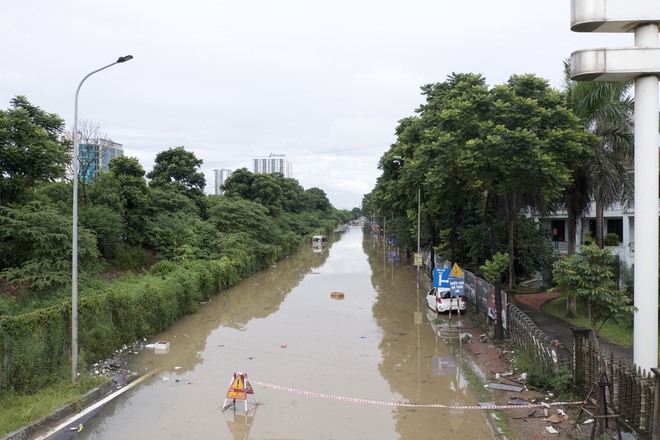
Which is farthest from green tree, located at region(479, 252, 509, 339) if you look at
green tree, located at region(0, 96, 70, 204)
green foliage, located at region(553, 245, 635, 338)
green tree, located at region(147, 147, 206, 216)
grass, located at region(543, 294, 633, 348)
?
green tree, located at region(147, 147, 206, 216)

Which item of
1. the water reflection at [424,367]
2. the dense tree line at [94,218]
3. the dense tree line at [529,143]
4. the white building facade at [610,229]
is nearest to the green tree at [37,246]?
the dense tree line at [94,218]

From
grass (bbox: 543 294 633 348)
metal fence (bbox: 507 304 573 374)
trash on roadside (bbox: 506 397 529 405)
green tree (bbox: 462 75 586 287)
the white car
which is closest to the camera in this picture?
trash on roadside (bbox: 506 397 529 405)

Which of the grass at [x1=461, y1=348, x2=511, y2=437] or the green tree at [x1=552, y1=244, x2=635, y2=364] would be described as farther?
the green tree at [x1=552, y1=244, x2=635, y2=364]

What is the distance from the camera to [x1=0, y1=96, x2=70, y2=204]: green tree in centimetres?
1909

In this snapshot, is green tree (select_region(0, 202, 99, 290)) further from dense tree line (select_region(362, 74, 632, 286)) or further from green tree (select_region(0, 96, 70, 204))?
dense tree line (select_region(362, 74, 632, 286))

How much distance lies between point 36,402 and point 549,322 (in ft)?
53.5

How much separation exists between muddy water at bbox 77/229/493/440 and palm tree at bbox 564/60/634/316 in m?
7.39

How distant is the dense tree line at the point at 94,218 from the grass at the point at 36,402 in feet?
13.3

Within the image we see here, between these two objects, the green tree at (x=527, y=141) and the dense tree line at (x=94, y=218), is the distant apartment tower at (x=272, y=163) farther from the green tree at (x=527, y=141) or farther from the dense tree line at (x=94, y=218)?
the green tree at (x=527, y=141)

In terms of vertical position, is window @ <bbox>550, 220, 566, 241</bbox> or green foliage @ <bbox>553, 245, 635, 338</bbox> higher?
window @ <bbox>550, 220, 566, 241</bbox>

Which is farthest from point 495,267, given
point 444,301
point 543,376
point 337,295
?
point 337,295

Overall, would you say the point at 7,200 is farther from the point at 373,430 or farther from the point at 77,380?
the point at 373,430

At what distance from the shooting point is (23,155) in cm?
1934

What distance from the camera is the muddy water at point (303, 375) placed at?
31.8ft
